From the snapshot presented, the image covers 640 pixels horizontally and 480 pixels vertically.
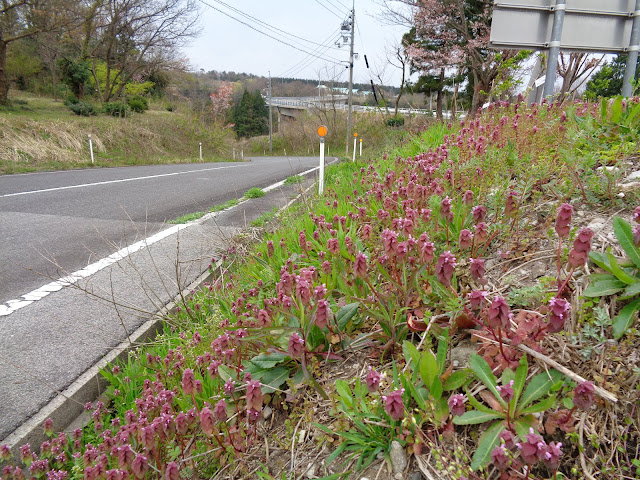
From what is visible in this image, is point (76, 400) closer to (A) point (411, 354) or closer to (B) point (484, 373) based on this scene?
(A) point (411, 354)

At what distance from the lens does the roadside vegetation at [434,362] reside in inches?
52.4

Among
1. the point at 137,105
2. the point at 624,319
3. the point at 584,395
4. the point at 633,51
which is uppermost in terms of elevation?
the point at 137,105

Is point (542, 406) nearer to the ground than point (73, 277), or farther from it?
farther from it

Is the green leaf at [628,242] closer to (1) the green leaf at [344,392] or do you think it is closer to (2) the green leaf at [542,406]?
(2) the green leaf at [542,406]

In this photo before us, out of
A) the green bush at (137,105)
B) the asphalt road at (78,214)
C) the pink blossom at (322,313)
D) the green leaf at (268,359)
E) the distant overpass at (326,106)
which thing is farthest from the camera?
the green bush at (137,105)

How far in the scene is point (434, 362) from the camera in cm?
148

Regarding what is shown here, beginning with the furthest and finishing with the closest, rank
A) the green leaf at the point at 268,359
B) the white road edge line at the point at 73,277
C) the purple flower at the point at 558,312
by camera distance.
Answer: the white road edge line at the point at 73,277, the green leaf at the point at 268,359, the purple flower at the point at 558,312

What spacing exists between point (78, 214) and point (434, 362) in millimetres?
6489

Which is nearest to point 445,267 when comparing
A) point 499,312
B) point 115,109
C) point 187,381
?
point 499,312

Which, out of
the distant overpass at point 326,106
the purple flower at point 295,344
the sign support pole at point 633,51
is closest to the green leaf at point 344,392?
the purple flower at point 295,344

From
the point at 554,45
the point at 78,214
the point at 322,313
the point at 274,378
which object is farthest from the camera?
the point at 78,214

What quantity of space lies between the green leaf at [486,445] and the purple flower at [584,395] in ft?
0.79

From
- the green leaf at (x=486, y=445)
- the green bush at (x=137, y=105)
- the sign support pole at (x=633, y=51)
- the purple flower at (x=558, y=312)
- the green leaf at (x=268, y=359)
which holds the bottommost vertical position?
the green leaf at (x=268, y=359)

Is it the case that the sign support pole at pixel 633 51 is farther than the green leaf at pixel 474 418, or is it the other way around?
the sign support pole at pixel 633 51
